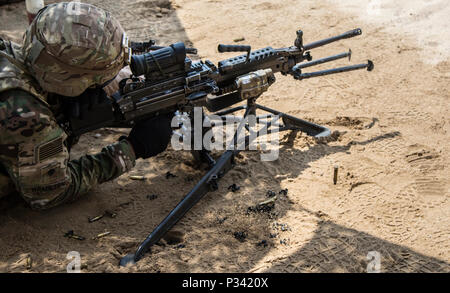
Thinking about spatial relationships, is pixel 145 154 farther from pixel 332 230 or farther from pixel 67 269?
pixel 332 230

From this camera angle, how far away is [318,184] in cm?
515

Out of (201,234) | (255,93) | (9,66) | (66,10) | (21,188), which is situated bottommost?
(201,234)

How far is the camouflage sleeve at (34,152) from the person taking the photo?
387 cm

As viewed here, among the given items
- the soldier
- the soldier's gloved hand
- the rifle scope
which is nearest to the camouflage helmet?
the soldier

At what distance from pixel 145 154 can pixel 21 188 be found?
3.80 ft

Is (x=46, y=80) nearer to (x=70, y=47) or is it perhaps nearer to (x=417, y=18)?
(x=70, y=47)

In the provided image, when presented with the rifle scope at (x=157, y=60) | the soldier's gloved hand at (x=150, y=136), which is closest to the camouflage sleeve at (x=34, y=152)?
the soldier's gloved hand at (x=150, y=136)

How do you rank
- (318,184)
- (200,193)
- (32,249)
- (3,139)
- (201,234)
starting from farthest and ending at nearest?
1. (318,184)
2. (200,193)
3. (201,234)
4. (32,249)
5. (3,139)

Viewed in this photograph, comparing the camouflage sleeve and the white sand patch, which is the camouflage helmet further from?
the white sand patch

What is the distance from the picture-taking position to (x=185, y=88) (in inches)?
184

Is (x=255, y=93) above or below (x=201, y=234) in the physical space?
above

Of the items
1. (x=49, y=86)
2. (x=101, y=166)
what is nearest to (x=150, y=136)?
(x=101, y=166)

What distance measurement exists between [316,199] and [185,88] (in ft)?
5.81

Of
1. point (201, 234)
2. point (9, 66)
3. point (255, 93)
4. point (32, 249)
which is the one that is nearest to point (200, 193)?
point (201, 234)
